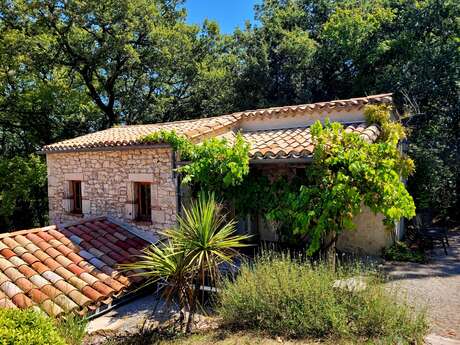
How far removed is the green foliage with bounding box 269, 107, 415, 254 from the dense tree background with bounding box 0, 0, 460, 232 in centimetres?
651

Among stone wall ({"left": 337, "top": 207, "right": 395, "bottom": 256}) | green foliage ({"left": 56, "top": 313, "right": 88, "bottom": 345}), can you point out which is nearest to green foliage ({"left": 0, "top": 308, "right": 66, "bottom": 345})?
green foliage ({"left": 56, "top": 313, "right": 88, "bottom": 345})

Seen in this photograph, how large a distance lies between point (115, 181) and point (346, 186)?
6.88m

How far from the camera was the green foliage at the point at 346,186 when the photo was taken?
6961mm

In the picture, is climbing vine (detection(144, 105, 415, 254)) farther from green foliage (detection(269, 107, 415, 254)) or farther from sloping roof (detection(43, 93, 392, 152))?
sloping roof (detection(43, 93, 392, 152))

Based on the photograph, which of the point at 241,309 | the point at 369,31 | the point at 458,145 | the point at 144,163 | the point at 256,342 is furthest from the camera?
the point at 369,31

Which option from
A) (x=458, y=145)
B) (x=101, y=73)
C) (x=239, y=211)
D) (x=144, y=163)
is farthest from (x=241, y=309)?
(x=101, y=73)

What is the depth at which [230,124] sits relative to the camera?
1109 cm

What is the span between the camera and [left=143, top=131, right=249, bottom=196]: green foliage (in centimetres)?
820

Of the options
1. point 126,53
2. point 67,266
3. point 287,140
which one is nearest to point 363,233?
point 287,140

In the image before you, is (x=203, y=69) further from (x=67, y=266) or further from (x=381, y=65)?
(x=67, y=266)

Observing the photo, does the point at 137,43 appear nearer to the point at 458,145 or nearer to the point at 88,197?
the point at 88,197

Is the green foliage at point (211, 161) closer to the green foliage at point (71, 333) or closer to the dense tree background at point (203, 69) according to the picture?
the green foliage at point (71, 333)

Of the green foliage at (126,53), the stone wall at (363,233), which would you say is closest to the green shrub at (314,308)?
the stone wall at (363,233)

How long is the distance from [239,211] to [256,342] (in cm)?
427
